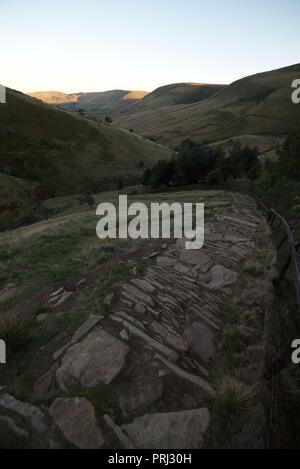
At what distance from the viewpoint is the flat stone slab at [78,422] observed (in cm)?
456

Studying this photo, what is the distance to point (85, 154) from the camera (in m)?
77.5

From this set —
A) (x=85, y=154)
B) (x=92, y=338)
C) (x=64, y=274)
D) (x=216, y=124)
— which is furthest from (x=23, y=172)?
(x=216, y=124)

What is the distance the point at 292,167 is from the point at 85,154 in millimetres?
52577

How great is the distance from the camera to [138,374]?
5.66 m

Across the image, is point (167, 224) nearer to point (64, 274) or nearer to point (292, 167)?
point (64, 274)

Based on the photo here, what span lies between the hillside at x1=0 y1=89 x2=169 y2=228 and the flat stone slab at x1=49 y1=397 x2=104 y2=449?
52260 millimetres

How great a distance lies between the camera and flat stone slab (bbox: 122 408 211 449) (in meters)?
4.63

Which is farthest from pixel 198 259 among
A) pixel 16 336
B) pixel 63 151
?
pixel 63 151

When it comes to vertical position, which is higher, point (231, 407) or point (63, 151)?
point (63, 151)

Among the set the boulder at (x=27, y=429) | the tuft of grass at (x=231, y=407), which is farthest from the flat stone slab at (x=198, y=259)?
the boulder at (x=27, y=429)

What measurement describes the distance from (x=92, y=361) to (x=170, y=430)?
6.03ft

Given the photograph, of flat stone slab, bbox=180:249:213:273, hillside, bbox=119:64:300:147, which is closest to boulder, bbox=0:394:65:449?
flat stone slab, bbox=180:249:213:273

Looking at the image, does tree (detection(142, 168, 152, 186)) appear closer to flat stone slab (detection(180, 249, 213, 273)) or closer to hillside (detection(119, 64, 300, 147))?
flat stone slab (detection(180, 249, 213, 273))

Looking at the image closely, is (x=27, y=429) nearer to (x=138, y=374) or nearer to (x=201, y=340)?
(x=138, y=374)
